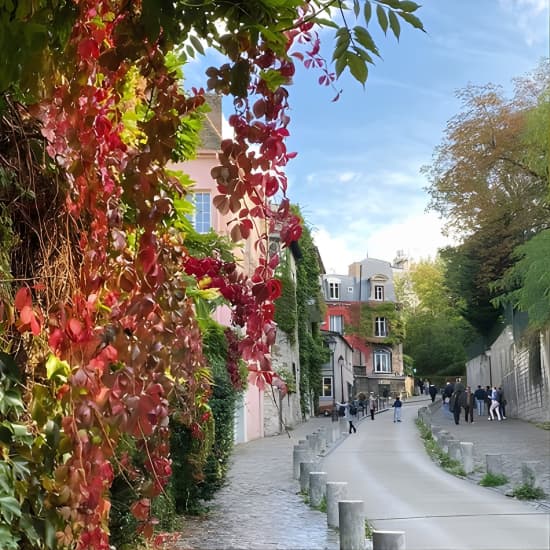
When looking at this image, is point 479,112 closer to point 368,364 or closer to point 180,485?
→ point 180,485

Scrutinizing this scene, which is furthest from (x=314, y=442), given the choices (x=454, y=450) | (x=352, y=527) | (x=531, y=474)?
(x=352, y=527)

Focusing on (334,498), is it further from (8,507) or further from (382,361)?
(382,361)

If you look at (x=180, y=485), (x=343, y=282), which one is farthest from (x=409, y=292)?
(x=180, y=485)

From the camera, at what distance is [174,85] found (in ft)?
7.92

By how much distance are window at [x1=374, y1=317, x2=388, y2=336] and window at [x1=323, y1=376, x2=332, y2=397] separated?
18.3 meters

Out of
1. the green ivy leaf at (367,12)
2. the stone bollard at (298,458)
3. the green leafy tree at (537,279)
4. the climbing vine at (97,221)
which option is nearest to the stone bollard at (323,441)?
the stone bollard at (298,458)

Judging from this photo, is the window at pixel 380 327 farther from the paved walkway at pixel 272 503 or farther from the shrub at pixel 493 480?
the shrub at pixel 493 480

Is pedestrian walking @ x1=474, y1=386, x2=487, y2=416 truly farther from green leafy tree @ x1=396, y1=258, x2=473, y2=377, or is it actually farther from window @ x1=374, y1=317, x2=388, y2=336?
green leafy tree @ x1=396, y1=258, x2=473, y2=377

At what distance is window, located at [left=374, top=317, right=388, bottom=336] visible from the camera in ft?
239

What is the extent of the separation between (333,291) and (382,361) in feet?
28.2

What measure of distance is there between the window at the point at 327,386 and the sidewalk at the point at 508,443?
1861cm

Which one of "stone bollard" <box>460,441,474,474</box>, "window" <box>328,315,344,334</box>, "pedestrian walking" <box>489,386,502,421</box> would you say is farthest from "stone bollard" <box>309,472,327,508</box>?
"window" <box>328,315,344,334</box>

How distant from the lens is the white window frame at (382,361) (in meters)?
72.1

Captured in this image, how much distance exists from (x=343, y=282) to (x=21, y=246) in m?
75.1
